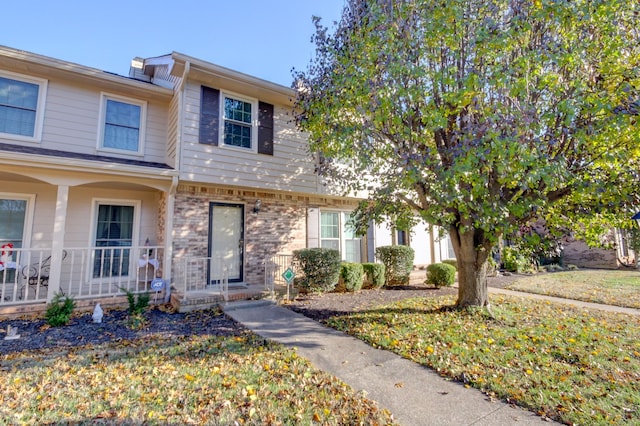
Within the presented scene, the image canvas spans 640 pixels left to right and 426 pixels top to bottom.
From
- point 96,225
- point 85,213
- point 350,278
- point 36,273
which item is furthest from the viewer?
point 350,278

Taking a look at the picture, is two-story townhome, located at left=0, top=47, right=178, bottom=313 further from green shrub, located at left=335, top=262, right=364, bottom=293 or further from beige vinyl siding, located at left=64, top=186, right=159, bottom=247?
green shrub, located at left=335, top=262, right=364, bottom=293

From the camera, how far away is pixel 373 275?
31.2ft

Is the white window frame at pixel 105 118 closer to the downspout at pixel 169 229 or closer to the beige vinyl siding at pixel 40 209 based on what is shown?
the beige vinyl siding at pixel 40 209

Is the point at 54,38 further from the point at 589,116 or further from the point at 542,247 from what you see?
the point at 542,247

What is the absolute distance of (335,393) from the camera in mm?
3326

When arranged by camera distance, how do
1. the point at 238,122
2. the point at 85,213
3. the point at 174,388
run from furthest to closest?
the point at 238,122 → the point at 85,213 → the point at 174,388

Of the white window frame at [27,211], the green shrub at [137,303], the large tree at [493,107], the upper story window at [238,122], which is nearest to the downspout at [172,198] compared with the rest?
the green shrub at [137,303]

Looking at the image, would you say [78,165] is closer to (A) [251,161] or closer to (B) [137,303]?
(B) [137,303]

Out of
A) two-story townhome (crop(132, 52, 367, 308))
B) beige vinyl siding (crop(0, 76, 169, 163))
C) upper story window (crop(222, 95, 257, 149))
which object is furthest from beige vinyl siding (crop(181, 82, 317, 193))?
beige vinyl siding (crop(0, 76, 169, 163))

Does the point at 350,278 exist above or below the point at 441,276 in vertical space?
above

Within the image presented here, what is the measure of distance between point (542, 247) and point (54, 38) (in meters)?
13.3

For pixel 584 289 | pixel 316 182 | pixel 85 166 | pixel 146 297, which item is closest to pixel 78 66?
pixel 85 166

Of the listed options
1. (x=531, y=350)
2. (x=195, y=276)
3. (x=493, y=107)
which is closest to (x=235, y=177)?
(x=195, y=276)

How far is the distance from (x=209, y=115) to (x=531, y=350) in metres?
8.43
